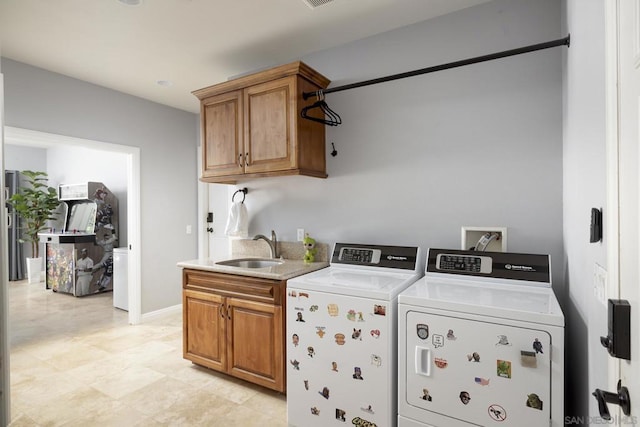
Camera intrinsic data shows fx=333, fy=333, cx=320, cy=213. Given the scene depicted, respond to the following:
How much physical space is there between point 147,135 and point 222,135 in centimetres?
173

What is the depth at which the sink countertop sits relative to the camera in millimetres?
2281

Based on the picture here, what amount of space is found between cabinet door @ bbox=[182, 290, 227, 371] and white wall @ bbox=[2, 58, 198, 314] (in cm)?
160

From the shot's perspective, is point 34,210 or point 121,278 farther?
point 34,210

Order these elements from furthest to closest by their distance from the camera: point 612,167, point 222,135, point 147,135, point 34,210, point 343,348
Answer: point 34,210, point 147,135, point 222,135, point 343,348, point 612,167

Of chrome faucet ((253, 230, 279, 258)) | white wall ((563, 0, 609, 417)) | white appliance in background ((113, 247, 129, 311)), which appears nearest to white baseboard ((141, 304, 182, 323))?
white appliance in background ((113, 247, 129, 311))

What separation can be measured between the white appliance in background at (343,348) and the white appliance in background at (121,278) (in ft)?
11.2

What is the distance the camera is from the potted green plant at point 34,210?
5.77 m

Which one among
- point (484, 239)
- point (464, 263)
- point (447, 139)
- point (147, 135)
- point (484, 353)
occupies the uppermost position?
point (147, 135)

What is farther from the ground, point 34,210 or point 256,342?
point 34,210

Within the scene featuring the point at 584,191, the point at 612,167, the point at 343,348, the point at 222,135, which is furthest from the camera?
the point at 222,135

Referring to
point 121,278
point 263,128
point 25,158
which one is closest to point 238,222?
point 263,128

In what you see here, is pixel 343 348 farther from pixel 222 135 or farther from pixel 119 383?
pixel 222 135

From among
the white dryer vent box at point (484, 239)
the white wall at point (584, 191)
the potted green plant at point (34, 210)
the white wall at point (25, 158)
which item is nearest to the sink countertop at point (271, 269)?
the white dryer vent box at point (484, 239)

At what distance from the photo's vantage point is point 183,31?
2537mm
